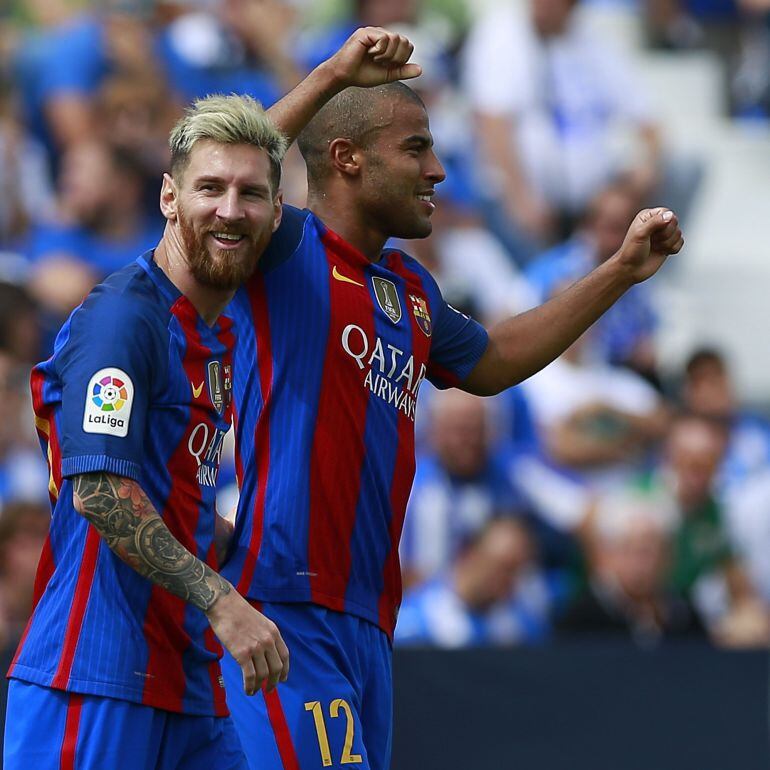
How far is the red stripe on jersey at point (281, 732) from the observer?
→ 381cm

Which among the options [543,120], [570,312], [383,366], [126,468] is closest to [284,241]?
[383,366]

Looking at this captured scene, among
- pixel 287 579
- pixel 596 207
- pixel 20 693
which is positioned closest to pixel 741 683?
pixel 596 207

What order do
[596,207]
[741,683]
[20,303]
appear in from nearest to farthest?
1. [741,683]
2. [20,303]
3. [596,207]

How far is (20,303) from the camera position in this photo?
318 inches

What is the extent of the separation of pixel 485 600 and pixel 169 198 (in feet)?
15.7

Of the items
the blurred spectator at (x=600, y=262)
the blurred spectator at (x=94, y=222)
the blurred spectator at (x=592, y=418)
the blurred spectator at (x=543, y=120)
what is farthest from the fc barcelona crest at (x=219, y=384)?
the blurred spectator at (x=543, y=120)

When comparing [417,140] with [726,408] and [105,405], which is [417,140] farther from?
[726,408]

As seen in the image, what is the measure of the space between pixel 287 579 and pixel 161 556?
69 cm

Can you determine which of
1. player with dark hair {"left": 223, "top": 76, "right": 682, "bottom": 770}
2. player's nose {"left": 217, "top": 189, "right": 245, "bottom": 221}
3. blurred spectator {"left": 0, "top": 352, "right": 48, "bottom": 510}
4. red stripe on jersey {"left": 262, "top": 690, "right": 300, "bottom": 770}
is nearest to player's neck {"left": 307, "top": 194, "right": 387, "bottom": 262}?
player with dark hair {"left": 223, "top": 76, "right": 682, "bottom": 770}

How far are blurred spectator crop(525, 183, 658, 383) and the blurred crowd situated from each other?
0.06 feet

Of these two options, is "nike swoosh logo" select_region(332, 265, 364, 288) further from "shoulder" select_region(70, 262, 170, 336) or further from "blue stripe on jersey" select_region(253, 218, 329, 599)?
"shoulder" select_region(70, 262, 170, 336)

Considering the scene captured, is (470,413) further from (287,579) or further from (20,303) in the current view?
(287,579)

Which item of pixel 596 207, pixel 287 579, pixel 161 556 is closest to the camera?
pixel 161 556

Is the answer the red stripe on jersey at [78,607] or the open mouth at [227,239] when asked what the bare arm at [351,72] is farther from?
the red stripe on jersey at [78,607]
